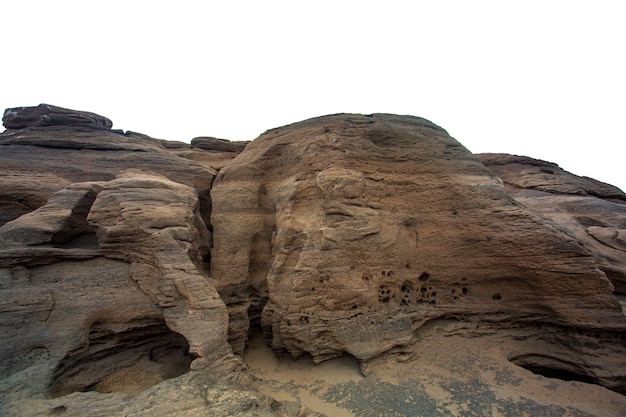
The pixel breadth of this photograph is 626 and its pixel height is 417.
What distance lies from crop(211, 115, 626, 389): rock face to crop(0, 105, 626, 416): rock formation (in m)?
0.03

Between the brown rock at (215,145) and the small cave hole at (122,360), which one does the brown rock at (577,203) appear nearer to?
the small cave hole at (122,360)

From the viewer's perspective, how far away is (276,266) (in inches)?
276

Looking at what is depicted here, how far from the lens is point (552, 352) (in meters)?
6.83

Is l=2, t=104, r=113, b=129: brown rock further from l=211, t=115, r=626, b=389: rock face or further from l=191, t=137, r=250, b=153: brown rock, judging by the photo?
l=211, t=115, r=626, b=389: rock face

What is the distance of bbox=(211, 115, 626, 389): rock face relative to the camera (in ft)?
21.4

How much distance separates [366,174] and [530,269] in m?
3.91

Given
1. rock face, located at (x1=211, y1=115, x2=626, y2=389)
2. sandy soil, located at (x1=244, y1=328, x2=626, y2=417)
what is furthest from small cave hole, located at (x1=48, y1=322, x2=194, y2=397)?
sandy soil, located at (x1=244, y1=328, x2=626, y2=417)

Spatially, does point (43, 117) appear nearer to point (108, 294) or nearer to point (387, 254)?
point (108, 294)

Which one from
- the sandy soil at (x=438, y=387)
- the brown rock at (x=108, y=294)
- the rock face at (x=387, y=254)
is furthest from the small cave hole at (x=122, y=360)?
the sandy soil at (x=438, y=387)

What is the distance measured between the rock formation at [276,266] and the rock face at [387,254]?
0.03 meters

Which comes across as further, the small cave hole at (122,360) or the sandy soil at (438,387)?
the sandy soil at (438,387)

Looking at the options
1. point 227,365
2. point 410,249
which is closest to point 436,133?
point 410,249

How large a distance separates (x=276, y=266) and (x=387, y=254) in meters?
2.37

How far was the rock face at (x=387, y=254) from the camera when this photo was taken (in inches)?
257
